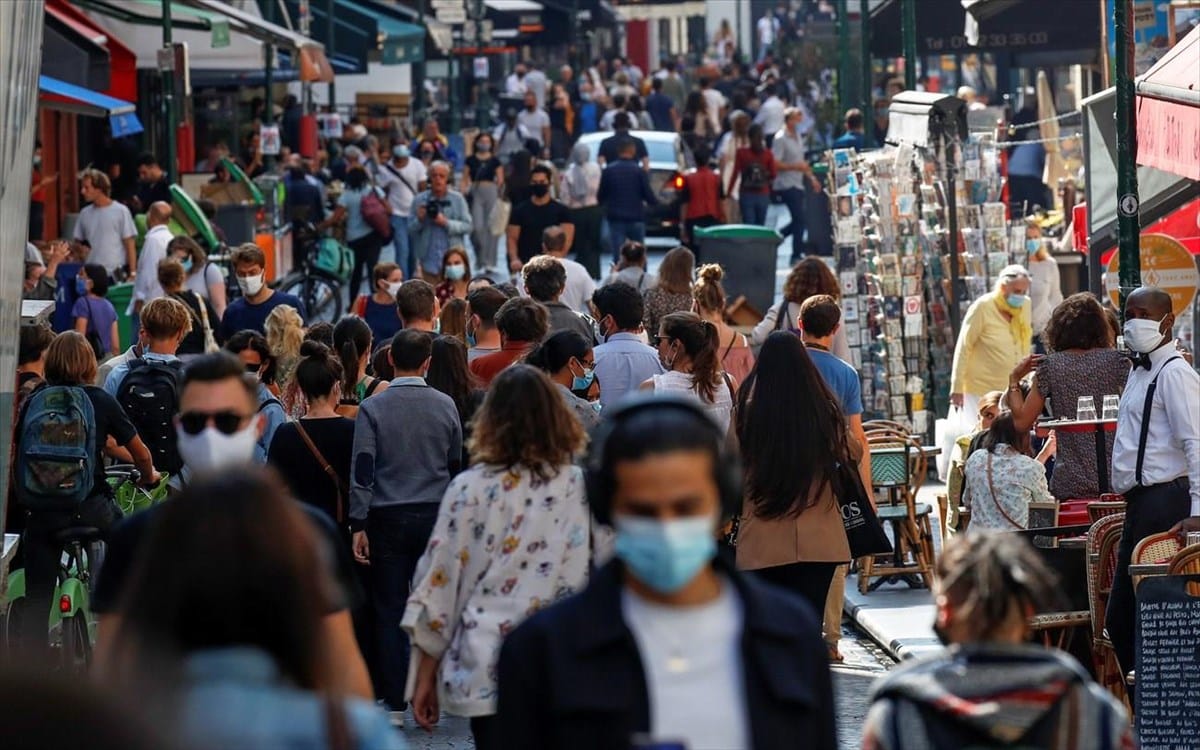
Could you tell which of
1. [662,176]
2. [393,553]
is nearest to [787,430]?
[393,553]

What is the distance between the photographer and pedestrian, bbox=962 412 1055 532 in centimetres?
942

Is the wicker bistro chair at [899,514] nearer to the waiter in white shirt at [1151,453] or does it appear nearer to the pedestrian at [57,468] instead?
the waiter in white shirt at [1151,453]

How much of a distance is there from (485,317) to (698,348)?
1.86 meters

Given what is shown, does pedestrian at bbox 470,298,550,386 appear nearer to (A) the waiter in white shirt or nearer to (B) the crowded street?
(B) the crowded street

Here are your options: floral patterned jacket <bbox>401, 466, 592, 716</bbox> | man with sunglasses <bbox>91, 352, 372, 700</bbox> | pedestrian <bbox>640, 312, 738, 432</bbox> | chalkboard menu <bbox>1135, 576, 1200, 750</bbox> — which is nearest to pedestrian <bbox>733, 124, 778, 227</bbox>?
pedestrian <bbox>640, 312, 738, 432</bbox>

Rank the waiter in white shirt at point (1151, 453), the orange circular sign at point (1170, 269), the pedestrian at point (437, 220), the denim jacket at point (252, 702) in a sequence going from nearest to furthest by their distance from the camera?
the denim jacket at point (252, 702) → the waiter in white shirt at point (1151, 453) → the orange circular sign at point (1170, 269) → the pedestrian at point (437, 220)

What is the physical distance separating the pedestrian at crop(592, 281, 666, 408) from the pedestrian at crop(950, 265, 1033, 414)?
12.8 feet

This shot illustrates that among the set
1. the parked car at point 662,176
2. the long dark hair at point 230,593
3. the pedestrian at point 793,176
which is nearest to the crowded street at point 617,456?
the long dark hair at point 230,593

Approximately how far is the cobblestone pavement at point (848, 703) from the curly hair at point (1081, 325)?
1.73m

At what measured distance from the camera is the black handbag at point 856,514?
834 cm

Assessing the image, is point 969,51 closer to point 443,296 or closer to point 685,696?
point 443,296

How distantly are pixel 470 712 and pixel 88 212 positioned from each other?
1563 centimetres

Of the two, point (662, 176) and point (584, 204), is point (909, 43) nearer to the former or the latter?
point (584, 204)

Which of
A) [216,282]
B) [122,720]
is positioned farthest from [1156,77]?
[122,720]
